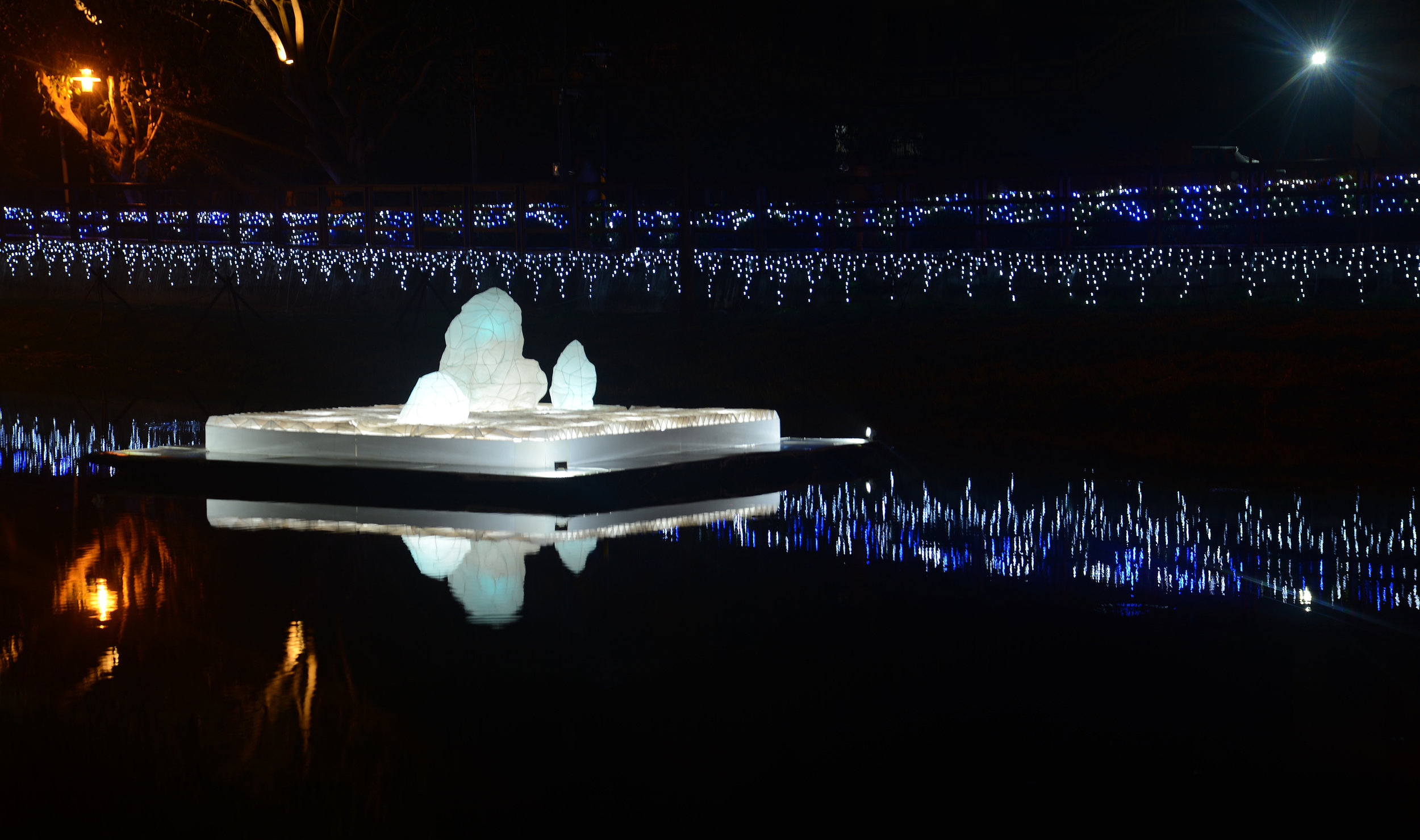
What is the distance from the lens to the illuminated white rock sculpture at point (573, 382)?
14805mm

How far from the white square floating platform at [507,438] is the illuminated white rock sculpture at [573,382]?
685mm

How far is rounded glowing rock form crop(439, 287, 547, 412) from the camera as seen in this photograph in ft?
46.5

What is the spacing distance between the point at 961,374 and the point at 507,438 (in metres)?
10.0

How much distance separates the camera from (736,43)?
1463 inches

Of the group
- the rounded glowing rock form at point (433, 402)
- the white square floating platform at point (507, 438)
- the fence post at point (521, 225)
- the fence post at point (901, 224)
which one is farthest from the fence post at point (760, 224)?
the rounded glowing rock form at point (433, 402)

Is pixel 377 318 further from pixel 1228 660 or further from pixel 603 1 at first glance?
pixel 1228 660

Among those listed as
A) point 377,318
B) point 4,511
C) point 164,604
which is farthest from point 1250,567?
point 377,318

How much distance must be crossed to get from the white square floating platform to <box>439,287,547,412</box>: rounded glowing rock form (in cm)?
32

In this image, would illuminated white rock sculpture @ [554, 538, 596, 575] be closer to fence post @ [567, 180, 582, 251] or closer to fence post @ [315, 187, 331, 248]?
fence post @ [567, 180, 582, 251]

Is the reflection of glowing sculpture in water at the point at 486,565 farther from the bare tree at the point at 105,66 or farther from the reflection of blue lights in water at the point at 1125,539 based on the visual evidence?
the bare tree at the point at 105,66

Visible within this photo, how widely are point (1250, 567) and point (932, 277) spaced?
645 inches

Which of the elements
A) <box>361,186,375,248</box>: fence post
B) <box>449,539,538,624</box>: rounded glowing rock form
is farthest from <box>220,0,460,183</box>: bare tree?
<box>449,539,538,624</box>: rounded glowing rock form

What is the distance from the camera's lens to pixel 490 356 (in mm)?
14352

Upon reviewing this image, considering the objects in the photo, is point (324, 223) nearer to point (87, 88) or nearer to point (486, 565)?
point (87, 88)
